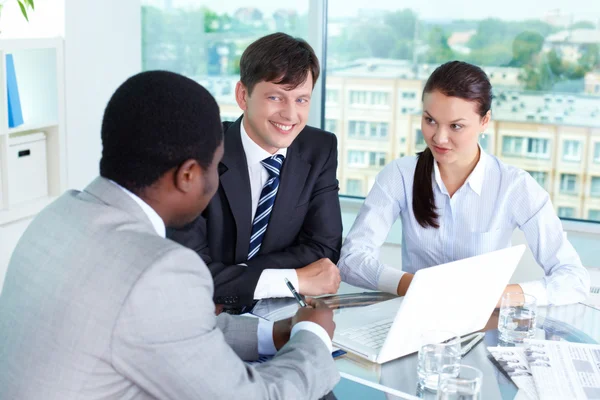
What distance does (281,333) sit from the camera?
163 centimetres

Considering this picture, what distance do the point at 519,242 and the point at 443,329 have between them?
1.24 m

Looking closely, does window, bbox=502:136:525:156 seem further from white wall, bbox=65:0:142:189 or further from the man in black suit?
white wall, bbox=65:0:142:189

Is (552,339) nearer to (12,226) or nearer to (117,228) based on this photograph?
(117,228)

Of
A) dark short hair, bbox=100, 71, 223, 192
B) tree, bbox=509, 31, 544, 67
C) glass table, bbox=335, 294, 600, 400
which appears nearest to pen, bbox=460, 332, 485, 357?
glass table, bbox=335, 294, 600, 400

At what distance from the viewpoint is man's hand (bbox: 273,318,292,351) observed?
1628 mm

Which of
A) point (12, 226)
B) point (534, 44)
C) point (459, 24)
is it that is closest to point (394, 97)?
point (459, 24)

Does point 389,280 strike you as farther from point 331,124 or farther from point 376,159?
point 331,124

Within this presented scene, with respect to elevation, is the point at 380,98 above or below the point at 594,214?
above

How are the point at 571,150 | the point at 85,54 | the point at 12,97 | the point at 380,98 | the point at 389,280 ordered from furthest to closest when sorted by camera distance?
the point at 380,98
the point at 85,54
the point at 571,150
the point at 12,97
the point at 389,280

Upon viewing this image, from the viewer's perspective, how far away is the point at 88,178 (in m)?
4.16

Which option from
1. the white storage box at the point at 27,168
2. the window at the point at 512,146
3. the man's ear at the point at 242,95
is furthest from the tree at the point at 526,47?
the white storage box at the point at 27,168

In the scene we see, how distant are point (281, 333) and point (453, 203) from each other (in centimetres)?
104

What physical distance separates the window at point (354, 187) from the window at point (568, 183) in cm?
112

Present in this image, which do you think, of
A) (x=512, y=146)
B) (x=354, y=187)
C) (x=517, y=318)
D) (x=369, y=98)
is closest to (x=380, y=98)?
(x=369, y=98)
